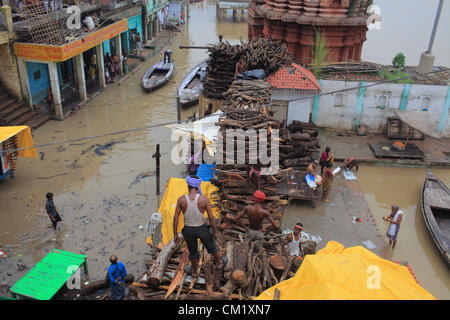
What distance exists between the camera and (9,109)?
16.9m

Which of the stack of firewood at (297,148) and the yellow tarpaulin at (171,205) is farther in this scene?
the stack of firewood at (297,148)

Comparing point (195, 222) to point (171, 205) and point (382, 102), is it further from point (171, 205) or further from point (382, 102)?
point (382, 102)

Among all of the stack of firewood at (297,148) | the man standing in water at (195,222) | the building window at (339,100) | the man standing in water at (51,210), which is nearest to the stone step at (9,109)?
the man standing in water at (51,210)

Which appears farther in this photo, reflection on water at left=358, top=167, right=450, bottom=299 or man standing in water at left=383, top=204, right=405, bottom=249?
man standing in water at left=383, top=204, right=405, bottom=249

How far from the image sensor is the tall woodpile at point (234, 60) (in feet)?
46.4

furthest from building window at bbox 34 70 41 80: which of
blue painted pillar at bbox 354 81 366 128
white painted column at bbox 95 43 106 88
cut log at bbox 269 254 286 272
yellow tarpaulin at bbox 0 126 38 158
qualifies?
cut log at bbox 269 254 286 272

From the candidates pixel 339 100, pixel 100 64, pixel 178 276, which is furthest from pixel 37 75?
pixel 178 276

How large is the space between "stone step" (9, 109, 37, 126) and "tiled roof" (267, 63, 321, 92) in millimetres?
11193

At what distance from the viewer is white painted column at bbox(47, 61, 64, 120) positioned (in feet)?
56.7

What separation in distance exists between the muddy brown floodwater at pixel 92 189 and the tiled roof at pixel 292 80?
4.85 metres

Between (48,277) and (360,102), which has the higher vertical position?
(360,102)

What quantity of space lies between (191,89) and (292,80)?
773 cm

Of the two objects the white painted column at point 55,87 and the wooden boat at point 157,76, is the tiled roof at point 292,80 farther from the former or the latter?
the wooden boat at point 157,76

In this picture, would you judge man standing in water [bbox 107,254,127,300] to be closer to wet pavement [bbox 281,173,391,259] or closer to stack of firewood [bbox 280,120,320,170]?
wet pavement [bbox 281,173,391,259]
